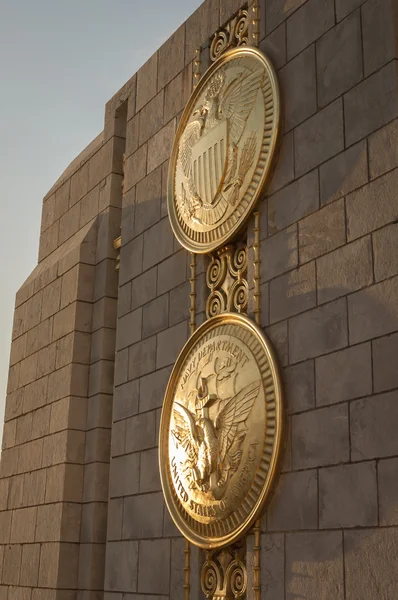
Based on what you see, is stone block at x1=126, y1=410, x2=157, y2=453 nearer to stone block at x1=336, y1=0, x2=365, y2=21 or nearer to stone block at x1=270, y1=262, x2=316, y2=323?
stone block at x1=270, y1=262, x2=316, y2=323

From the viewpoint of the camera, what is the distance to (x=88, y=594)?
6.29 m

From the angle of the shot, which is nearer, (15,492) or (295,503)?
(295,503)

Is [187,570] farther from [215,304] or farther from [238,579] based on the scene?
[215,304]

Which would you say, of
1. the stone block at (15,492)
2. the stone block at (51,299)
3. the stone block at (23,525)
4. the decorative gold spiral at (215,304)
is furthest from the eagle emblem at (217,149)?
the stone block at (15,492)

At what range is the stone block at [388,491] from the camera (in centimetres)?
356

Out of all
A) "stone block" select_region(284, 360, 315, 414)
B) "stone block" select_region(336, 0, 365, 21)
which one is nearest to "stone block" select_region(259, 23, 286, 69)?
"stone block" select_region(336, 0, 365, 21)

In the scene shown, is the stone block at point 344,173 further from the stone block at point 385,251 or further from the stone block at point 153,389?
the stone block at point 153,389

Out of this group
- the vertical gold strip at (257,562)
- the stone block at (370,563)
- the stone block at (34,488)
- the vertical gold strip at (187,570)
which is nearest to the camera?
the stone block at (370,563)

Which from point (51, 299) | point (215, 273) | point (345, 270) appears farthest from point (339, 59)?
point (51, 299)

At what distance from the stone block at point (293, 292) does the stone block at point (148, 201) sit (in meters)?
1.69

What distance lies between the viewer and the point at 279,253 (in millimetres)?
4602

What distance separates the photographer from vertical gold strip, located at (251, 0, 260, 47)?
517 centimetres

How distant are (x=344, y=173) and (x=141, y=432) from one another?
2328 millimetres

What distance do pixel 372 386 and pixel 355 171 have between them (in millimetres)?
1054
